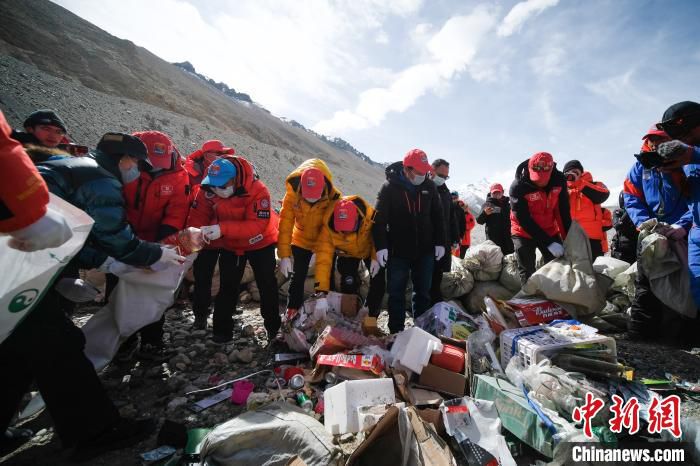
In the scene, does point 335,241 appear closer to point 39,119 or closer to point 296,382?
point 296,382

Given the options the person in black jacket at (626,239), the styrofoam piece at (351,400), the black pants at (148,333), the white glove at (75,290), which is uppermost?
the person in black jacket at (626,239)

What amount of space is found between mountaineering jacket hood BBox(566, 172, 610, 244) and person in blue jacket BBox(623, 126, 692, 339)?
1.23 m

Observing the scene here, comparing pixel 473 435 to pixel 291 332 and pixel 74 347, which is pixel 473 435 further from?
pixel 74 347

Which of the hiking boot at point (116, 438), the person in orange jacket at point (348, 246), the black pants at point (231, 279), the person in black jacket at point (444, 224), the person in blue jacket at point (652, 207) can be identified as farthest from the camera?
the person in black jacket at point (444, 224)

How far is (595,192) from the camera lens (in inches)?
164

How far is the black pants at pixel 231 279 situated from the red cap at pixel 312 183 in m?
0.61

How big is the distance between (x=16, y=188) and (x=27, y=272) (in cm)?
42

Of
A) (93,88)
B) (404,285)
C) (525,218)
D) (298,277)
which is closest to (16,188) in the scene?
(298,277)

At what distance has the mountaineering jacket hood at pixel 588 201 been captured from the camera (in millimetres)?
4162

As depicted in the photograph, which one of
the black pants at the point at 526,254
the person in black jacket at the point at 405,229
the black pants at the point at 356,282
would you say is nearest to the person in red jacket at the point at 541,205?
the black pants at the point at 526,254

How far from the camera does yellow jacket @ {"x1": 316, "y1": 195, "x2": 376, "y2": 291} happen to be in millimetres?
3137

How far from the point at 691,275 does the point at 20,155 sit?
3.94 meters

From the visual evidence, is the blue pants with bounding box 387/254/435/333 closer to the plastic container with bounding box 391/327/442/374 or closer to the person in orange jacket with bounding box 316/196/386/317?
the person in orange jacket with bounding box 316/196/386/317

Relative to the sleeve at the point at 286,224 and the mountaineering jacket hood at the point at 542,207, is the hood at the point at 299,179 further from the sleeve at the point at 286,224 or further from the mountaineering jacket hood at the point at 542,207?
the mountaineering jacket hood at the point at 542,207
